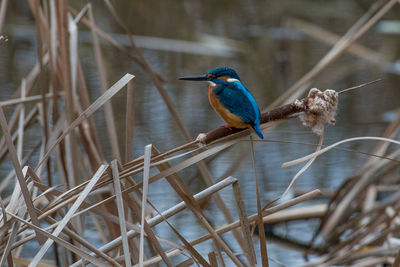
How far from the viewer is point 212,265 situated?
165cm

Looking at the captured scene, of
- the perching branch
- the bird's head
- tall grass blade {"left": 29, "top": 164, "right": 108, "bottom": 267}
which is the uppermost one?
the bird's head

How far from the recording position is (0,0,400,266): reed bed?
156 centimetres

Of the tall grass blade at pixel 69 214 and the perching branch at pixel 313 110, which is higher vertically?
the perching branch at pixel 313 110

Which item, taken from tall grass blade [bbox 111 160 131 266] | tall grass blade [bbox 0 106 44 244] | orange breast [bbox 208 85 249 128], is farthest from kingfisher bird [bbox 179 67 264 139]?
tall grass blade [bbox 0 106 44 244]

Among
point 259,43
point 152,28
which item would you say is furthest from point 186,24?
point 259,43

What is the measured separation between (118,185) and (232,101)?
56cm

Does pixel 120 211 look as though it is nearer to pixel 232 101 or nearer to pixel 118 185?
pixel 118 185

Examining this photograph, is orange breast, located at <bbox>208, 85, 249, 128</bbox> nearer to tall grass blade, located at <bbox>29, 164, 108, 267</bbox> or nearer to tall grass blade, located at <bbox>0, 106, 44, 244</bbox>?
tall grass blade, located at <bbox>29, 164, 108, 267</bbox>

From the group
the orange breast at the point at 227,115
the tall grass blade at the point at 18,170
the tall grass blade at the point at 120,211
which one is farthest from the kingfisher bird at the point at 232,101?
the tall grass blade at the point at 18,170

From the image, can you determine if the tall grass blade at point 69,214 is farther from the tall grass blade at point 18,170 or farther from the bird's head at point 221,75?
the bird's head at point 221,75

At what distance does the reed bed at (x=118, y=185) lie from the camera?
1.56m

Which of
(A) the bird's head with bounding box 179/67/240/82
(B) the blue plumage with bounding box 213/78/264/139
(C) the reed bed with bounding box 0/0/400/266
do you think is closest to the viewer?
(C) the reed bed with bounding box 0/0/400/266

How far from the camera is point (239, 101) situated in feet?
6.07

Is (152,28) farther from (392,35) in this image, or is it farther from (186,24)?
(392,35)
